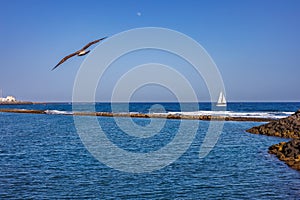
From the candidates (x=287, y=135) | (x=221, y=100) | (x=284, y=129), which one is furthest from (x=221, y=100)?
(x=287, y=135)

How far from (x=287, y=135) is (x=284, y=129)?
166cm

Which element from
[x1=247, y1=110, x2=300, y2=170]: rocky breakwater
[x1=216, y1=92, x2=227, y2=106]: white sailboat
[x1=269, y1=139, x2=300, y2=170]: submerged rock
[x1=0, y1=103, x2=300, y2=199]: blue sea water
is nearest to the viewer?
[x1=0, y1=103, x2=300, y2=199]: blue sea water

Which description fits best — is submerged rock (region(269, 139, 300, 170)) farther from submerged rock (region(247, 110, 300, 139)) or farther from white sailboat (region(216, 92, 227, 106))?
white sailboat (region(216, 92, 227, 106))

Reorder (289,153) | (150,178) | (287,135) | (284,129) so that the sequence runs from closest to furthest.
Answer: (150,178), (289,153), (287,135), (284,129)

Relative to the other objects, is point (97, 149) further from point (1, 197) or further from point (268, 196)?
point (268, 196)

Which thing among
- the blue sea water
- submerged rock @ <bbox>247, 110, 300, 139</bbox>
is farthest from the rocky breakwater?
the blue sea water

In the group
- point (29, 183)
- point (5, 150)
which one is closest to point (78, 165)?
point (29, 183)

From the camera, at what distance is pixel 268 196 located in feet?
40.0

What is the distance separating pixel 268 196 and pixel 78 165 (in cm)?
953

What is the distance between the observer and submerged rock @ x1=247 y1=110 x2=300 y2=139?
33938 millimetres

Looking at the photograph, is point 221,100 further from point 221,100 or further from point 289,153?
point 289,153

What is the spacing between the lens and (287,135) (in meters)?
33.8

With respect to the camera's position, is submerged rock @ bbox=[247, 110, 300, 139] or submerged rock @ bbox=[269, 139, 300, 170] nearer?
submerged rock @ bbox=[269, 139, 300, 170]

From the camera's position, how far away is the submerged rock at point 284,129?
33938 millimetres
